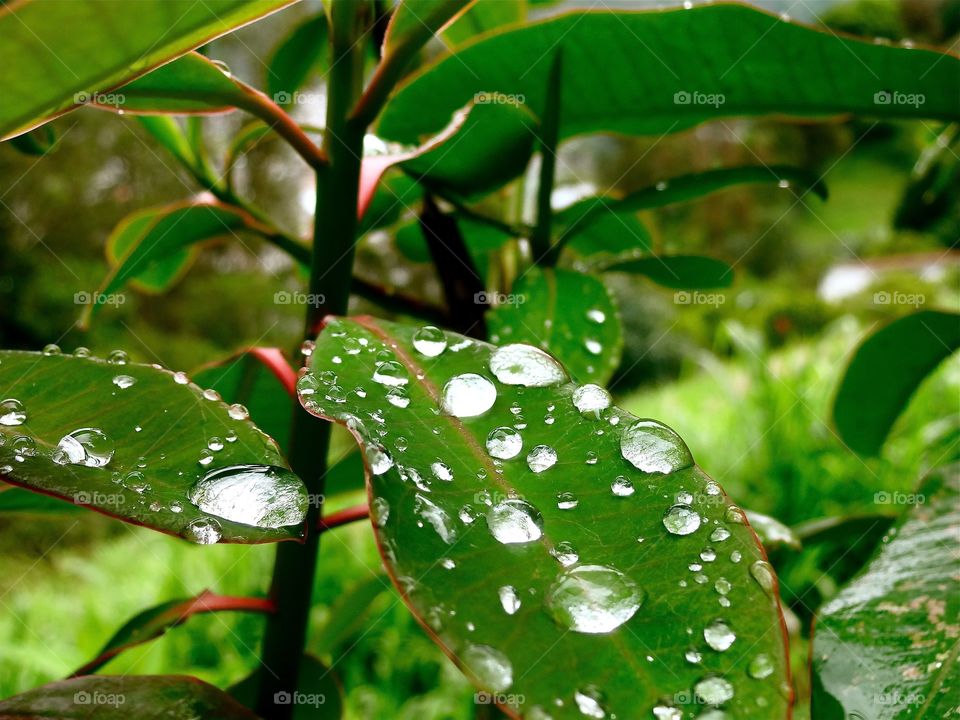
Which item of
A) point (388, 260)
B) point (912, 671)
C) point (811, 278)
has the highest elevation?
point (811, 278)

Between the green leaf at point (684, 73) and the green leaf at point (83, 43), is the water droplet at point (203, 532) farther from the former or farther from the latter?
the green leaf at point (684, 73)

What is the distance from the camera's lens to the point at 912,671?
317mm

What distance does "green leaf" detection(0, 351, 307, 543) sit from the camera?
243 millimetres

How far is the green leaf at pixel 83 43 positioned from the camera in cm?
25

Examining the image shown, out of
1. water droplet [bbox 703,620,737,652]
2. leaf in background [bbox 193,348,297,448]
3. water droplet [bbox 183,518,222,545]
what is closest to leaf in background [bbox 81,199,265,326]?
leaf in background [bbox 193,348,297,448]

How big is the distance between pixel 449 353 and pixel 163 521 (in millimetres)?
148

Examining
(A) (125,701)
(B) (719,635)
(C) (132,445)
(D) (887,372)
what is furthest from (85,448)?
(D) (887,372)

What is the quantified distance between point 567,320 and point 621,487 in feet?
0.79

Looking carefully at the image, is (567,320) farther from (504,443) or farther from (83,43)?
(83,43)

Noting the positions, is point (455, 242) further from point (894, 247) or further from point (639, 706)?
point (894, 247)

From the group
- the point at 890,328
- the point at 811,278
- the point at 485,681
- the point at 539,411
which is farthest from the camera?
the point at 811,278

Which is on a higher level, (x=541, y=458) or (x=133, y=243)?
(x=133, y=243)

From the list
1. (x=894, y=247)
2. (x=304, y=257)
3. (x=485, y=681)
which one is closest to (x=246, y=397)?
(x=304, y=257)

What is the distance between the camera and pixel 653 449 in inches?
10.6
